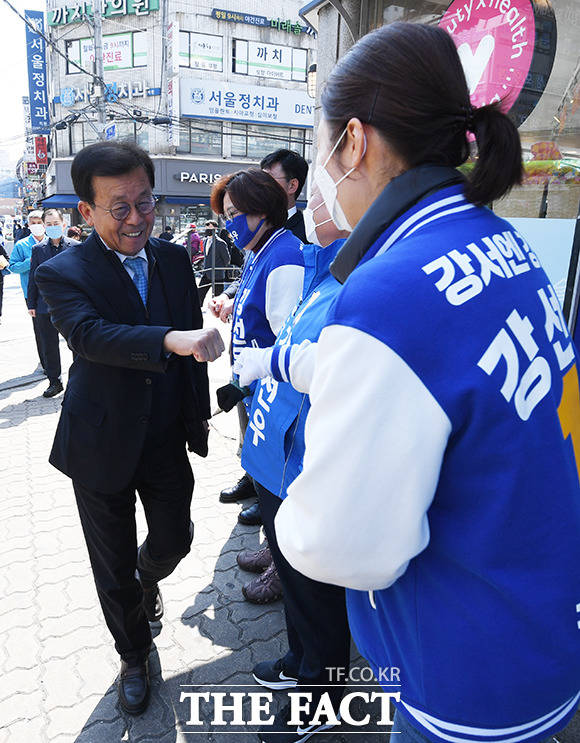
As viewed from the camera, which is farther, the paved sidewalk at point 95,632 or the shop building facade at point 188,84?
the shop building facade at point 188,84

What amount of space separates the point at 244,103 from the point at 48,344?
21893 mm

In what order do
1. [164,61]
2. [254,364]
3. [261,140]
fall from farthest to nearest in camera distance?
[261,140] < [164,61] < [254,364]

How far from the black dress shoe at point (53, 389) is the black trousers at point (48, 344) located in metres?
0.07

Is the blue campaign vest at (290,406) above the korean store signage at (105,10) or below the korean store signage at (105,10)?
below

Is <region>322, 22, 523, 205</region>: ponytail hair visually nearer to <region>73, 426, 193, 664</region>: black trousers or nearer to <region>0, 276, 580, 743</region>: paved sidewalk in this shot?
<region>73, 426, 193, 664</region>: black trousers

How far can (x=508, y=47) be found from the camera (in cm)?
Answer: 278

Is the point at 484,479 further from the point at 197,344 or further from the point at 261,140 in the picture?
the point at 261,140

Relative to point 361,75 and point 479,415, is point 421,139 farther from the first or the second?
point 479,415

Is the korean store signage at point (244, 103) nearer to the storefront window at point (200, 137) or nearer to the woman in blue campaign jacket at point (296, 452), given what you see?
the storefront window at point (200, 137)

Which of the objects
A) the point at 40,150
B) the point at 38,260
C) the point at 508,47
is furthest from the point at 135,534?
the point at 40,150

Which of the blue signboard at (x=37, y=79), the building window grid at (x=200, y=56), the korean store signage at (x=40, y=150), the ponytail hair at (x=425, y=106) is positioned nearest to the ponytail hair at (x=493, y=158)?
the ponytail hair at (x=425, y=106)

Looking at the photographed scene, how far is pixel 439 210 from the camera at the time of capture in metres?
0.86

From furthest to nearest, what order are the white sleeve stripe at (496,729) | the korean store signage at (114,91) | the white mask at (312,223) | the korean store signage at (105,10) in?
1. the korean store signage at (114,91)
2. the korean store signage at (105,10)
3. the white mask at (312,223)
4. the white sleeve stripe at (496,729)

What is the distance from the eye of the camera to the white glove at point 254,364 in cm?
154
